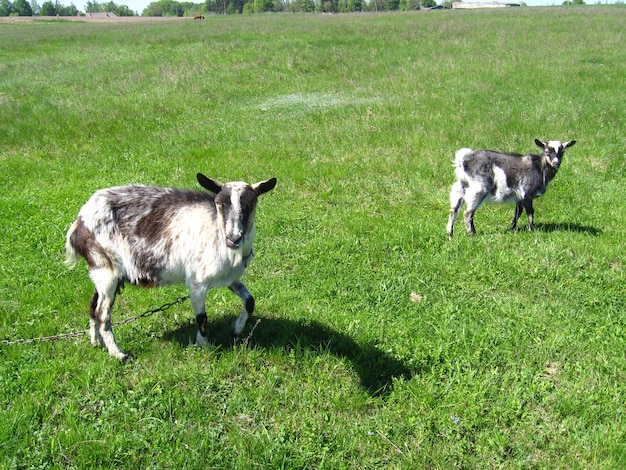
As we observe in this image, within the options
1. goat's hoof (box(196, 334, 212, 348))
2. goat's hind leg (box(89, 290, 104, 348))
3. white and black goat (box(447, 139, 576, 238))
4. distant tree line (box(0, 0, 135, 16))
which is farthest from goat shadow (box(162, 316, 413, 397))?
distant tree line (box(0, 0, 135, 16))

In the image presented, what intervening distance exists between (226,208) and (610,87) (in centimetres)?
1769

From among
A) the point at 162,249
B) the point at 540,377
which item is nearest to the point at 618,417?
the point at 540,377

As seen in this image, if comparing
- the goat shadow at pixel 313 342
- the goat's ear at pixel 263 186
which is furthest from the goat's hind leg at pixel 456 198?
the goat's ear at pixel 263 186

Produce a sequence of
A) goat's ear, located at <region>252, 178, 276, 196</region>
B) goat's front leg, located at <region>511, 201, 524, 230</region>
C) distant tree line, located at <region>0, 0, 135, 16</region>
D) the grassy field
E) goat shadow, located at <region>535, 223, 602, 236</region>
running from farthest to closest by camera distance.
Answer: distant tree line, located at <region>0, 0, 135, 16</region>
goat's front leg, located at <region>511, 201, 524, 230</region>
goat shadow, located at <region>535, 223, 602, 236</region>
goat's ear, located at <region>252, 178, 276, 196</region>
the grassy field

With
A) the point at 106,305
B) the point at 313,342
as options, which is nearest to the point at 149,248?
the point at 106,305

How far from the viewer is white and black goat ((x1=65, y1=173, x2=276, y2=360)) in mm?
5176

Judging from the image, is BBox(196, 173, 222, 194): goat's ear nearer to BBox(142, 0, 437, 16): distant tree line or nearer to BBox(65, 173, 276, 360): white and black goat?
BBox(65, 173, 276, 360): white and black goat

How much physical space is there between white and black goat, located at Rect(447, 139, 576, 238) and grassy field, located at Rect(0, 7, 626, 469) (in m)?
0.55

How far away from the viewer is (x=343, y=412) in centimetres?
478

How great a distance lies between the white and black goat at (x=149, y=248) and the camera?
5.18 metres

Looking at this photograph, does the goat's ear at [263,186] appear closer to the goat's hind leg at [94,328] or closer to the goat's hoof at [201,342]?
the goat's hoof at [201,342]

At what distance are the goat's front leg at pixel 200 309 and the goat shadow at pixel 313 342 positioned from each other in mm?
186

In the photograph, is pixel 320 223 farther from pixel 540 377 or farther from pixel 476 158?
pixel 540 377

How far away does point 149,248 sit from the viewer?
5270mm
